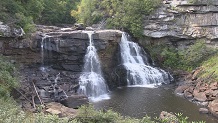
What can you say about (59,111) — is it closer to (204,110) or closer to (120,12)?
(204,110)

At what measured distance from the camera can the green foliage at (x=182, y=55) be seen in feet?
97.6

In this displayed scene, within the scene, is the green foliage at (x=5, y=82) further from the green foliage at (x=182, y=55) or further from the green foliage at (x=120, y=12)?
the green foliage at (x=182, y=55)

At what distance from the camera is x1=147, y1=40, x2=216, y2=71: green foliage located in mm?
29750

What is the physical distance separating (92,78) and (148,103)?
609 centimetres

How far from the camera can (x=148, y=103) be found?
862 inches

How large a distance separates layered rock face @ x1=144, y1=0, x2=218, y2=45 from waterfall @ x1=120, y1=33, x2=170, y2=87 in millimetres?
2468

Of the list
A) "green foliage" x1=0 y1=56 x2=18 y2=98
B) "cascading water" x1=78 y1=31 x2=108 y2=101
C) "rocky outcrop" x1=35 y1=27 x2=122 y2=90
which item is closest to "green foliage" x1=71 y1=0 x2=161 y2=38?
"rocky outcrop" x1=35 y1=27 x2=122 y2=90

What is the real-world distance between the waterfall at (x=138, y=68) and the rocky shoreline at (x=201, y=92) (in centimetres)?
246

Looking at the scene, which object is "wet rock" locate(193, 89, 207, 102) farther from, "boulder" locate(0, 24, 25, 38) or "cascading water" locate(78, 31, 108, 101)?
"boulder" locate(0, 24, 25, 38)

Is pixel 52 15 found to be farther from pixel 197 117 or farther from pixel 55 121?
pixel 55 121

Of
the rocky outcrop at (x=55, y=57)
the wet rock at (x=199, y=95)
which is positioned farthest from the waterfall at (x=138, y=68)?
the wet rock at (x=199, y=95)

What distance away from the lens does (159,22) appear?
3169cm

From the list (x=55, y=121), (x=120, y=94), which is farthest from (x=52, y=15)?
(x=55, y=121)

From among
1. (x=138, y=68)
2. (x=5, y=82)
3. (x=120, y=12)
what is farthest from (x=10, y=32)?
(x=120, y=12)
